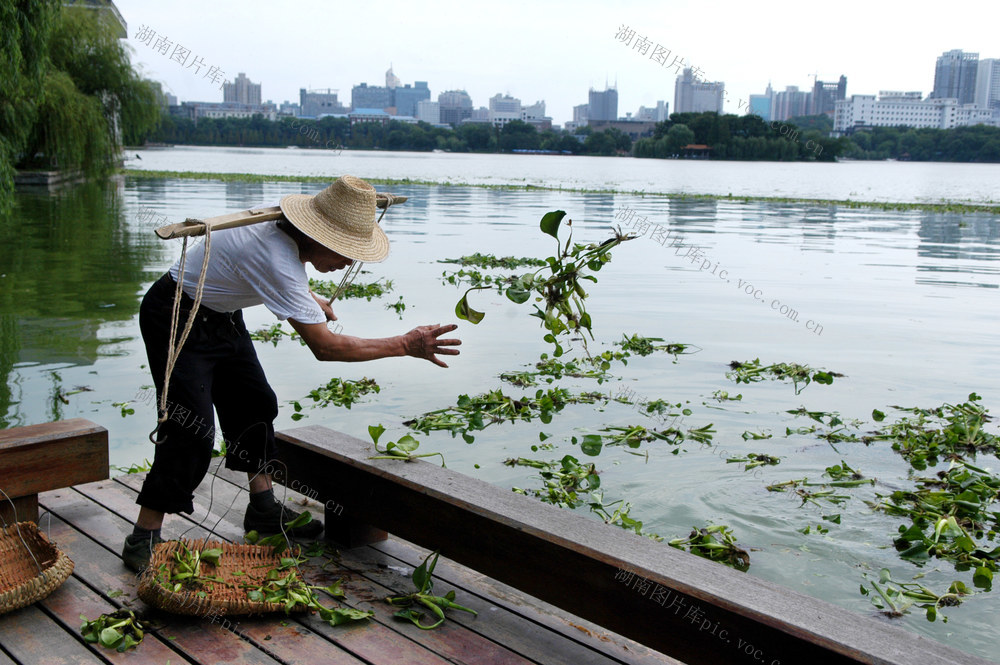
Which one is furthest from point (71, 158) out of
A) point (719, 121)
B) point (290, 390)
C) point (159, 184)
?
point (719, 121)

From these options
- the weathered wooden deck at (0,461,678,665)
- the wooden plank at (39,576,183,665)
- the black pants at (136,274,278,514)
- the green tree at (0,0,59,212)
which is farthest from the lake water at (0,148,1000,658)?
the wooden plank at (39,576,183,665)

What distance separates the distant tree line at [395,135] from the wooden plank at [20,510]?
200 feet

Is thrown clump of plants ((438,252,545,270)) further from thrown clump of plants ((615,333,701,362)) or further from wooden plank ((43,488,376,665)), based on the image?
wooden plank ((43,488,376,665))

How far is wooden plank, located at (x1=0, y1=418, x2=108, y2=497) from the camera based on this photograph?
11.6 feet

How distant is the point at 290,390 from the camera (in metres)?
7.27

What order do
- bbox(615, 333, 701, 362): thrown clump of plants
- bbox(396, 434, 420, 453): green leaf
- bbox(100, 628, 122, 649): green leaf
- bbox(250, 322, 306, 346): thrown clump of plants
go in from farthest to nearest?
bbox(250, 322, 306, 346): thrown clump of plants → bbox(615, 333, 701, 362): thrown clump of plants → bbox(396, 434, 420, 453): green leaf → bbox(100, 628, 122, 649): green leaf

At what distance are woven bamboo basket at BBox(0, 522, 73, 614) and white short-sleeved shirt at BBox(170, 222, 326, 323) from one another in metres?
1.03

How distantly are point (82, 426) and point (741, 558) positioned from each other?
121 inches

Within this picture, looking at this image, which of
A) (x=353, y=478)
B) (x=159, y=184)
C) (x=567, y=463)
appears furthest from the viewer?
(x=159, y=184)

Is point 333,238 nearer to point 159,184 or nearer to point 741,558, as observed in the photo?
point 741,558

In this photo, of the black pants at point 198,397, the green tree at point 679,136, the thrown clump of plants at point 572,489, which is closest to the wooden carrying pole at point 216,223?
the black pants at point 198,397

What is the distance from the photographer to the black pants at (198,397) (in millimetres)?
3311

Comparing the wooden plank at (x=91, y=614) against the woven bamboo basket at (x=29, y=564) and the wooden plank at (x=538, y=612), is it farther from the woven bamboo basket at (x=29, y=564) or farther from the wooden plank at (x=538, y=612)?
the wooden plank at (x=538, y=612)

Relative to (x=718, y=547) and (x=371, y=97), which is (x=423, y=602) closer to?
(x=718, y=547)
